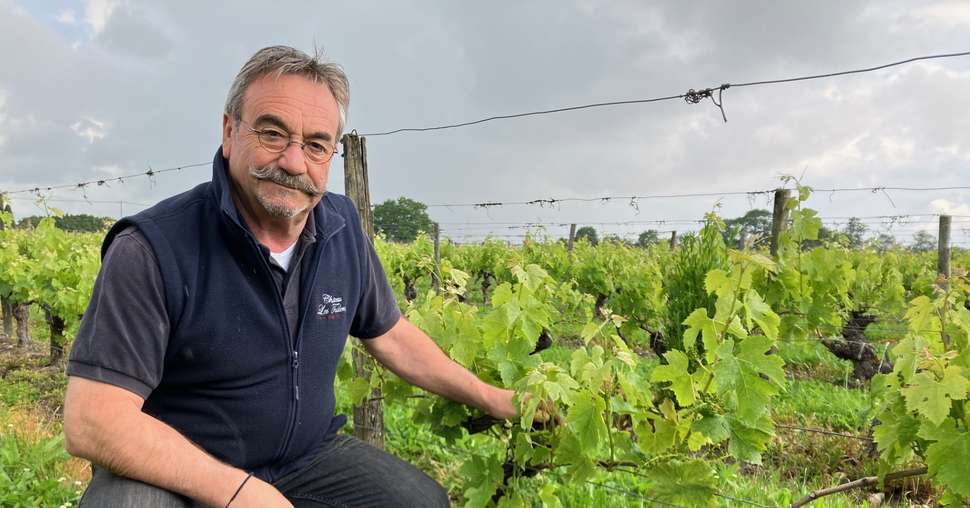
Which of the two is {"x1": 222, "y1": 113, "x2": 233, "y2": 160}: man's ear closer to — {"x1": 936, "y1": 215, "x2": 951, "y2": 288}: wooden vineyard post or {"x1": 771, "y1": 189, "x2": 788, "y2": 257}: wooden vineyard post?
{"x1": 771, "y1": 189, "x2": 788, "y2": 257}: wooden vineyard post

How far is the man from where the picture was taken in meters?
1.66

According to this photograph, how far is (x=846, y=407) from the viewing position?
5777 mm

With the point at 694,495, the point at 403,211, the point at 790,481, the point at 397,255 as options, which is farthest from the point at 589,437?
the point at 403,211

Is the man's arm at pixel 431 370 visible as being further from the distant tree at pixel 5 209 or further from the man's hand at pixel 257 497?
the distant tree at pixel 5 209

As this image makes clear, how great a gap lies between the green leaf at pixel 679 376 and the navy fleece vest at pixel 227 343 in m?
1.12

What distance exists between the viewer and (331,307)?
222 centimetres

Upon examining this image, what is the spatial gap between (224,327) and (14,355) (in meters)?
8.77

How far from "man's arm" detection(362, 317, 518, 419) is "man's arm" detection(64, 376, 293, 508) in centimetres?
79

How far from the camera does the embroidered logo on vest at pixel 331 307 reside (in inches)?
86.0

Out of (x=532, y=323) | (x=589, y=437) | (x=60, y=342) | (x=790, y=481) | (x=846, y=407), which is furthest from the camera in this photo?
(x=60, y=342)

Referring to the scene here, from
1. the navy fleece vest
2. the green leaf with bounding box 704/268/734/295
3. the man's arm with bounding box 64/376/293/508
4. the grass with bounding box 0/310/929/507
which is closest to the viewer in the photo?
the man's arm with bounding box 64/376/293/508

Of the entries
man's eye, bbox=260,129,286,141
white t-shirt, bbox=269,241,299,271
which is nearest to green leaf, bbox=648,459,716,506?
white t-shirt, bbox=269,241,299,271

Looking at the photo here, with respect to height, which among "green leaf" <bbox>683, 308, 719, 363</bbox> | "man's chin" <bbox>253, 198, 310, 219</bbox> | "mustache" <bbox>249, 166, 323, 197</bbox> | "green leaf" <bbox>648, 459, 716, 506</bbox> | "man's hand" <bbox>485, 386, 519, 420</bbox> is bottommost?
"green leaf" <bbox>648, 459, 716, 506</bbox>

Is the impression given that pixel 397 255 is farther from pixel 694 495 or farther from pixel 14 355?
pixel 694 495
